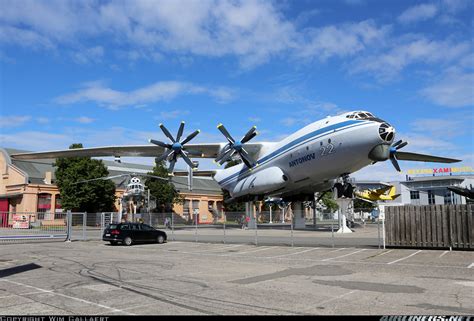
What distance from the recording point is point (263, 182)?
3409 cm

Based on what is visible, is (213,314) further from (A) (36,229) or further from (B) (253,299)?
(A) (36,229)

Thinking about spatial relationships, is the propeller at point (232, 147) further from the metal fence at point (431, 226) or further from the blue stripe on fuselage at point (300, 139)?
the metal fence at point (431, 226)

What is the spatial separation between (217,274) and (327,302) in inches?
182

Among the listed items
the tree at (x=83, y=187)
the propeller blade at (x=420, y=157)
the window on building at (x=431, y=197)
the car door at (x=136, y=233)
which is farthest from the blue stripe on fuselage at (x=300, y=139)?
the window on building at (x=431, y=197)

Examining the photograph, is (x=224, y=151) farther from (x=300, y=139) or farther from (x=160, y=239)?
(x=160, y=239)

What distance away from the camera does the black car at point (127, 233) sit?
22.9m

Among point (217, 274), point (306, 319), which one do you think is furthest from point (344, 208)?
point (306, 319)

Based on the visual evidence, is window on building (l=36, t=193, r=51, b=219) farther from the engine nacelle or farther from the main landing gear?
the main landing gear

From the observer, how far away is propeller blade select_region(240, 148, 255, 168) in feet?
114

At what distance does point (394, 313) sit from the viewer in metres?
6.55

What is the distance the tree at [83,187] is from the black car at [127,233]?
117 feet

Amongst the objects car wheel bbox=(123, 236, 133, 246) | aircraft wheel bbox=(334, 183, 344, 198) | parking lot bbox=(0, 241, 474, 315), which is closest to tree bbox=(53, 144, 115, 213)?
car wheel bbox=(123, 236, 133, 246)

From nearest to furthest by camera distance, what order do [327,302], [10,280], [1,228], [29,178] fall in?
[327,302] → [10,280] → [1,228] → [29,178]

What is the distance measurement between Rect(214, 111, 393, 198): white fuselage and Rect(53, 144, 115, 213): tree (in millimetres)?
28637
